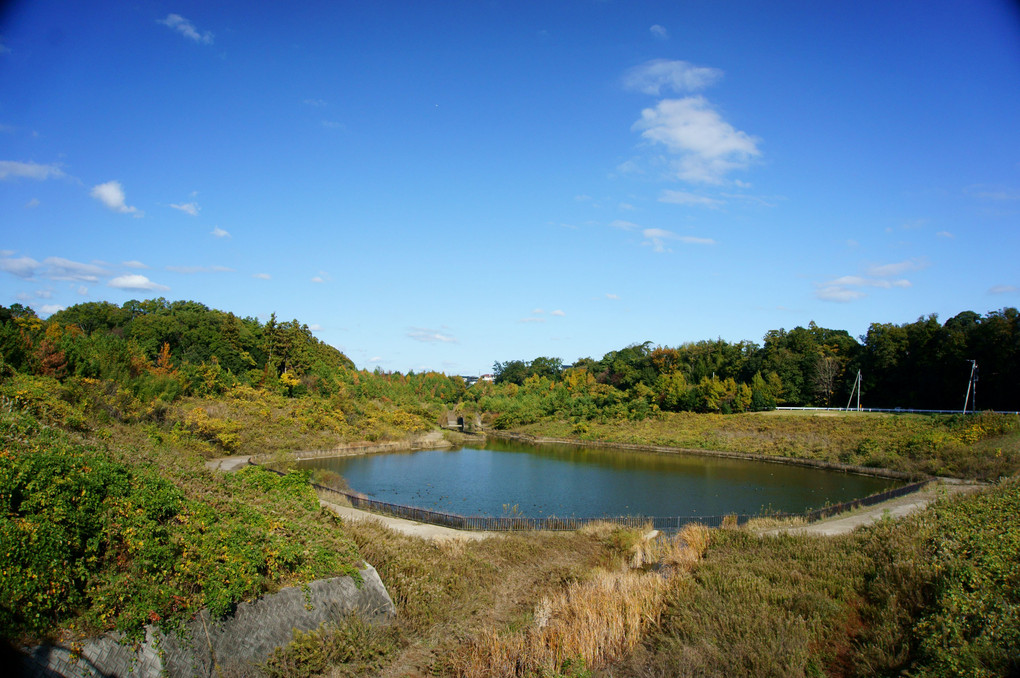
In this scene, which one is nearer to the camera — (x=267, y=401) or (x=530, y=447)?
(x=267, y=401)

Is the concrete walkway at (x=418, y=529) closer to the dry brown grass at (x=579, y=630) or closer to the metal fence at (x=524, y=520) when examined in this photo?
the metal fence at (x=524, y=520)

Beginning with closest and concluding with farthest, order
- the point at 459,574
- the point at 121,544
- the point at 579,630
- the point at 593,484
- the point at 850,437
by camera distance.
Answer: the point at 121,544 → the point at 579,630 → the point at 459,574 → the point at 593,484 → the point at 850,437

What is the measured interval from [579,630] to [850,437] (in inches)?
1622

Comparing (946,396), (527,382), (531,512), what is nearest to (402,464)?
(531,512)

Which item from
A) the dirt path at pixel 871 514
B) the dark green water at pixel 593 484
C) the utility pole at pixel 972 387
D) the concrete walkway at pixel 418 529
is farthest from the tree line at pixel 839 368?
the concrete walkway at pixel 418 529

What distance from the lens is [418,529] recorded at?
56.1 feet

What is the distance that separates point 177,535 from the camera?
7996 mm

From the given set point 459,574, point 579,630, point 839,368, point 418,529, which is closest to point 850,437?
point 839,368

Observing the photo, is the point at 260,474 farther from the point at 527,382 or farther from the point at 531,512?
the point at 527,382

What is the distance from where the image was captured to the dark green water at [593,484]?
24.9 meters

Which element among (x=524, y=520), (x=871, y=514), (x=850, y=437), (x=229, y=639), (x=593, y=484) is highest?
(x=850, y=437)

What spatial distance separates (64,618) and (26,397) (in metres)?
9.77

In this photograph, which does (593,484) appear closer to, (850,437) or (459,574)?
(459,574)

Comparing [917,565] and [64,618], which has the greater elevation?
[917,565]
